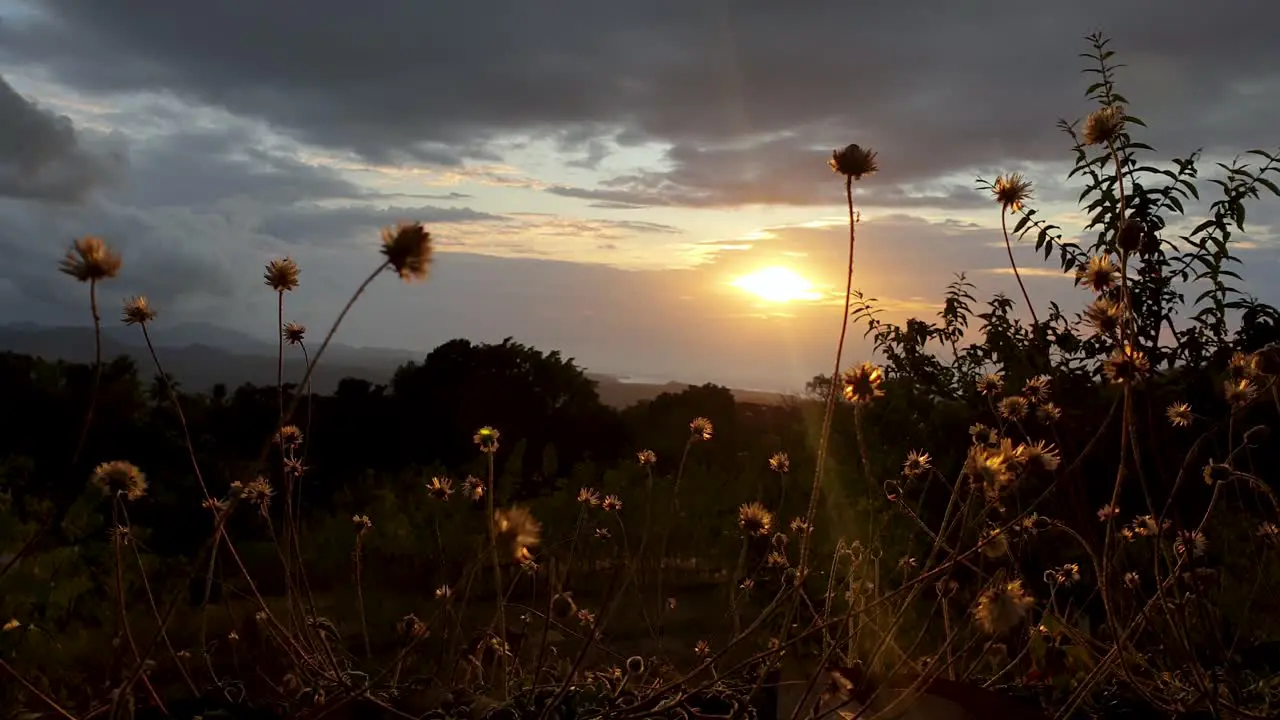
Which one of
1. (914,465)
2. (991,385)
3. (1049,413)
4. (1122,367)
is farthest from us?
(914,465)

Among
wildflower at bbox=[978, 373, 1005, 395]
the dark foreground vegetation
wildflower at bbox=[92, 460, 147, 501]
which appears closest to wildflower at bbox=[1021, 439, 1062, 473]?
the dark foreground vegetation

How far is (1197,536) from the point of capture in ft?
7.73

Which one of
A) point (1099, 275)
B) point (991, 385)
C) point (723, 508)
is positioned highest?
point (1099, 275)

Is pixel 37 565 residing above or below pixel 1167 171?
below

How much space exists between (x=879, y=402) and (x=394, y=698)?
2748mm

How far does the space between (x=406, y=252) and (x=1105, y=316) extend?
4.70 feet

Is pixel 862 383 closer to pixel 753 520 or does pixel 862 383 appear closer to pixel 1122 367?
pixel 753 520

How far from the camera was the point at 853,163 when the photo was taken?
1959 millimetres

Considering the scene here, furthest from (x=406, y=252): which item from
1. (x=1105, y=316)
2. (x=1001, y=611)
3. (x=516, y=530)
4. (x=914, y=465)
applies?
(x=914, y=465)

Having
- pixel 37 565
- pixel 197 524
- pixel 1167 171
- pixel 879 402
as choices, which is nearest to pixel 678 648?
pixel 879 402

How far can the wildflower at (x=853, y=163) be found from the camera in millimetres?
1953

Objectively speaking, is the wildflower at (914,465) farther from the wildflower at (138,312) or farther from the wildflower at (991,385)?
the wildflower at (138,312)

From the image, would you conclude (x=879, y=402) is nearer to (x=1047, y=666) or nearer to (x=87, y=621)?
(x=1047, y=666)

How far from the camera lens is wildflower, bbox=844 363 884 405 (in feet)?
5.83
